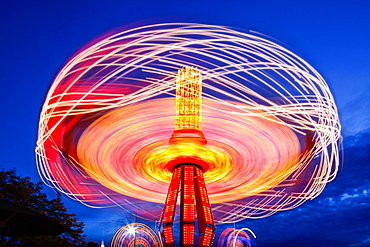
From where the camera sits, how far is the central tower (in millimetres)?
21922

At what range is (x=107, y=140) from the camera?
21.4 metres

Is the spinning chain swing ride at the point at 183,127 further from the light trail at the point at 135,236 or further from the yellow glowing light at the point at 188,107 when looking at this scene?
the light trail at the point at 135,236

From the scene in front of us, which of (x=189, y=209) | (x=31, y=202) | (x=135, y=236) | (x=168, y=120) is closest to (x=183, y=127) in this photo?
(x=168, y=120)

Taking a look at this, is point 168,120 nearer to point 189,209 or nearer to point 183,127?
point 183,127

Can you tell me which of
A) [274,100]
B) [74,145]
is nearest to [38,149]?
[74,145]

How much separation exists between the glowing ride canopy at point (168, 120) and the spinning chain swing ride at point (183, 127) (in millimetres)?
61

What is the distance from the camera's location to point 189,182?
24.2 metres

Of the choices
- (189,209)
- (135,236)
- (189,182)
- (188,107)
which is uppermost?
(188,107)

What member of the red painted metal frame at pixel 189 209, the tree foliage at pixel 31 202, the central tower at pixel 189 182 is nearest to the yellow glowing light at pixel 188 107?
the central tower at pixel 189 182

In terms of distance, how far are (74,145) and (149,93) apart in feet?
21.6

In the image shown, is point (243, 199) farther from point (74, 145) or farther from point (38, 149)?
point (38, 149)

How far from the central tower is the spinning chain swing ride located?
7 centimetres

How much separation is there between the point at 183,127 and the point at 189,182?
14.1 feet

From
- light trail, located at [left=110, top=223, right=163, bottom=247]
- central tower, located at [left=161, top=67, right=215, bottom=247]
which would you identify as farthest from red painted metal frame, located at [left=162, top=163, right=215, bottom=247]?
light trail, located at [left=110, top=223, right=163, bottom=247]
